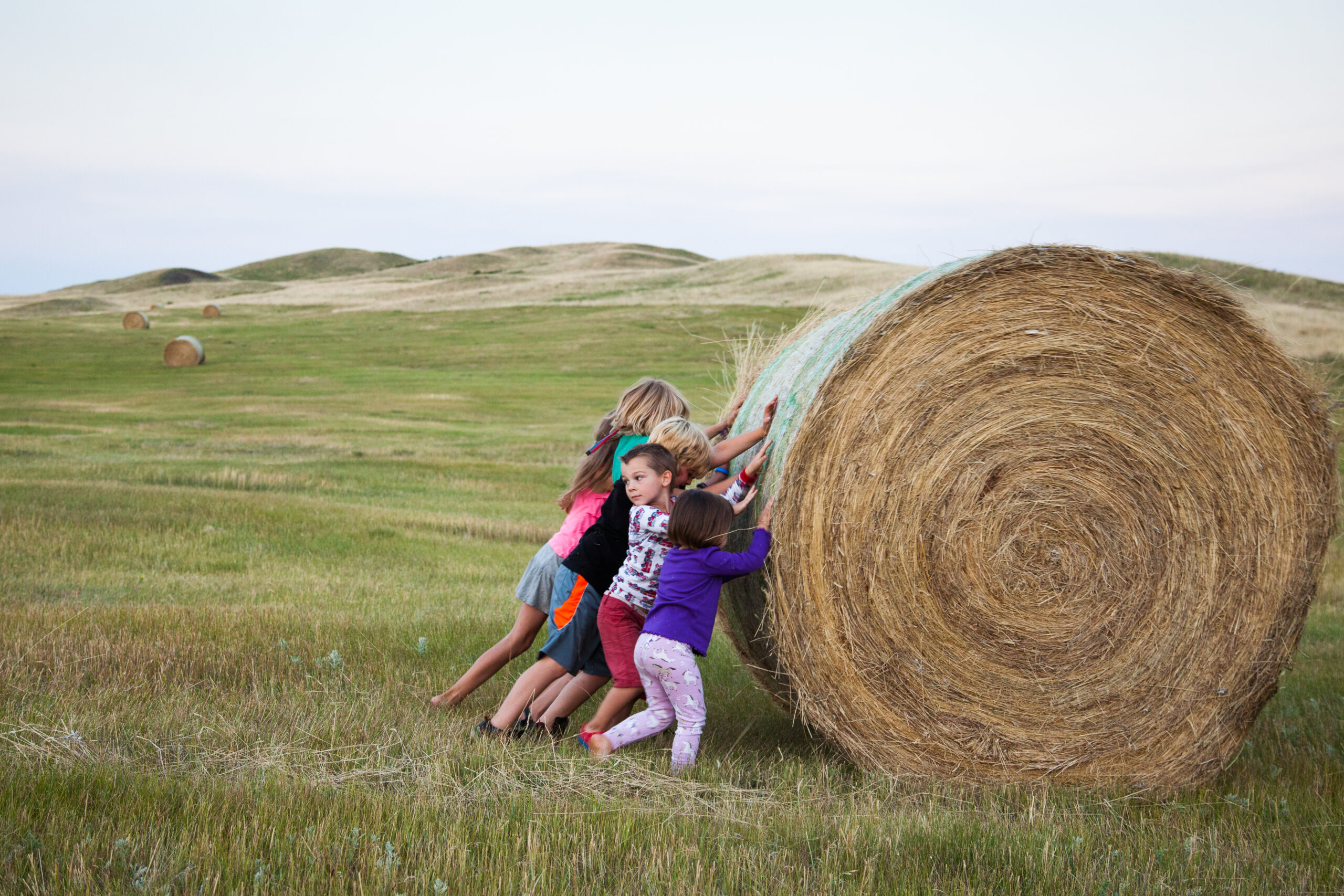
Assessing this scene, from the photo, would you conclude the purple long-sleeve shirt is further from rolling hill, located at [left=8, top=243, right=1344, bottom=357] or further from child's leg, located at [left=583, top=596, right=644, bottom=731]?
rolling hill, located at [left=8, top=243, right=1344, bottom=357]

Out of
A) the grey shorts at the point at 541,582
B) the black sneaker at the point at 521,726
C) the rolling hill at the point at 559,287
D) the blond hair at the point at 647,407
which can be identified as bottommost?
the black sneaker at the point at 521,726

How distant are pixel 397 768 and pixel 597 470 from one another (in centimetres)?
190

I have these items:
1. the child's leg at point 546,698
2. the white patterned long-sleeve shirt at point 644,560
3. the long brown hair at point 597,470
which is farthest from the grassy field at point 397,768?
the long brown hair at point 597,470

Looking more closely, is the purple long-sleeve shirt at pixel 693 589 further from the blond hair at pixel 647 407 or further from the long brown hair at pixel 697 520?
the blond hair at pixel 647 407

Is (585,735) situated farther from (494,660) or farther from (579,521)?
(579,521)

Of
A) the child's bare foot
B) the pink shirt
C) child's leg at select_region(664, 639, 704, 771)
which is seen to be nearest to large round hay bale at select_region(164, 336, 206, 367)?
the pink shirt

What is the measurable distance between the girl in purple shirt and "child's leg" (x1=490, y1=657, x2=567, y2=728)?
0.53m

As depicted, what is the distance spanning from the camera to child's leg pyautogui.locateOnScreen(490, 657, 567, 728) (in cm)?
513

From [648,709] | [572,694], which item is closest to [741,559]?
[648,709]

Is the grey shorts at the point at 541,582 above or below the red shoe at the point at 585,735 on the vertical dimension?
above

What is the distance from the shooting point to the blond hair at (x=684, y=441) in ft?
16.3

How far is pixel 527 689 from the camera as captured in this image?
5207mm

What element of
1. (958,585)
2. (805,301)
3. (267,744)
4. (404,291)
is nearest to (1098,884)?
(958,585)

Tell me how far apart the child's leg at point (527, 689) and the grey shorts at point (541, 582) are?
1.34 feet
